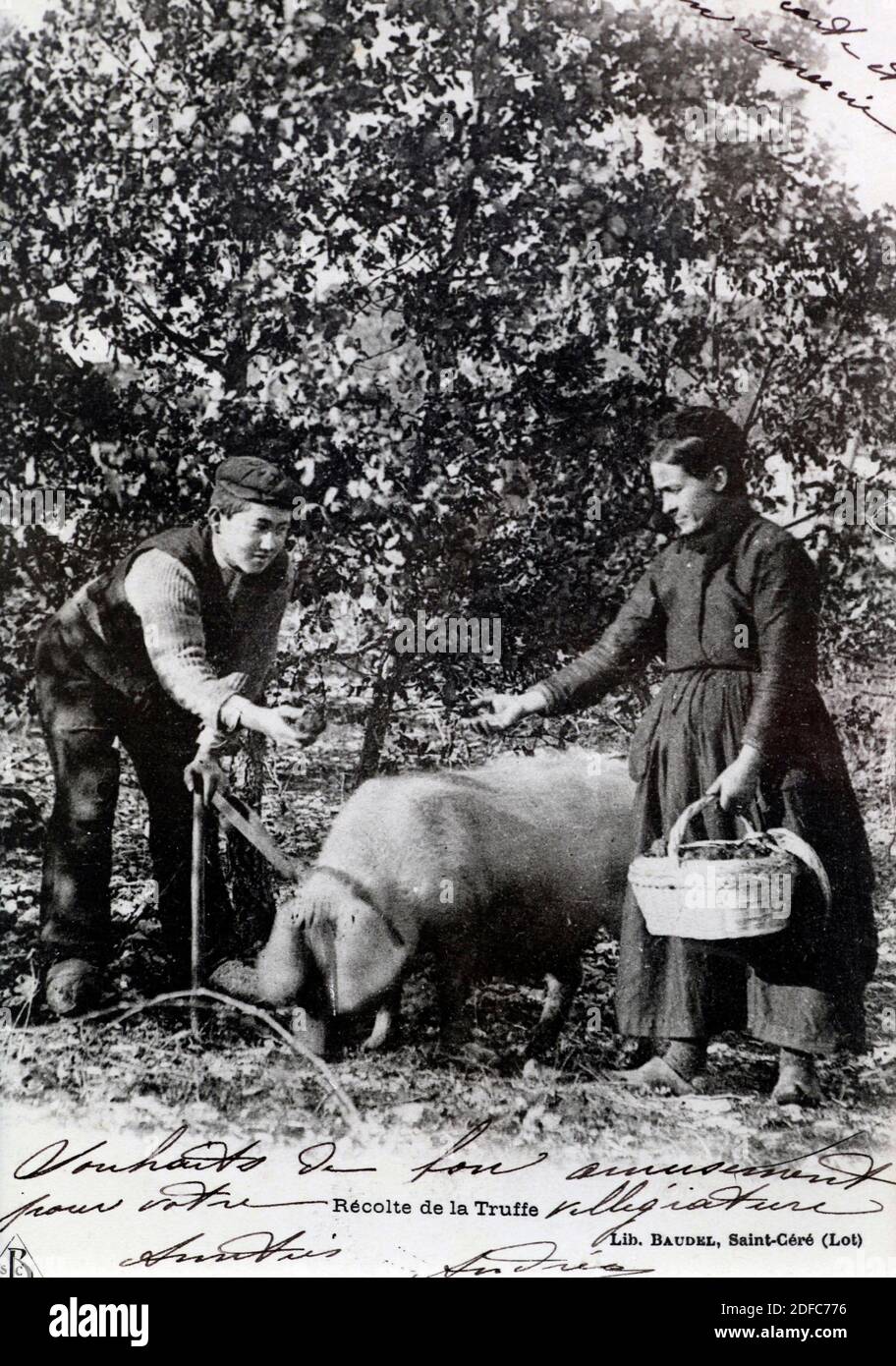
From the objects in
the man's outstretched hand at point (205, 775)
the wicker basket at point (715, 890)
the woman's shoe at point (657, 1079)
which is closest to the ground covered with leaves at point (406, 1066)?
the woman's shoe at point (657, 1079)

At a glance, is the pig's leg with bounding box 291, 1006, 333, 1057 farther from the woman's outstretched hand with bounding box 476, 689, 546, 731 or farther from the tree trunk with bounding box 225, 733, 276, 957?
the woman's outstretched hand with bounding box 476, 689, 546, 731

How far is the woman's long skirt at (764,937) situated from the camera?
14.1 feet

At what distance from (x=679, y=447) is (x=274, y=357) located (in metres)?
1.52

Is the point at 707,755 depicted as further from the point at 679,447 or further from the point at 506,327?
the point at 506,327

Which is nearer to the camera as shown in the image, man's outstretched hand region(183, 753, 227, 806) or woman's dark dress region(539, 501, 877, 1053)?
woman's dark dress region(539, 501, 877, 1053)

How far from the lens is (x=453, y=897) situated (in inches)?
169

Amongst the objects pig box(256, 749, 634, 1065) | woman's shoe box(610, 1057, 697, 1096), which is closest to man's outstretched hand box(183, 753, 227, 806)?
pig box(256, 749, 634, 1065)

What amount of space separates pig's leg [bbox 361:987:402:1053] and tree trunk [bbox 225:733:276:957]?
0.51 m

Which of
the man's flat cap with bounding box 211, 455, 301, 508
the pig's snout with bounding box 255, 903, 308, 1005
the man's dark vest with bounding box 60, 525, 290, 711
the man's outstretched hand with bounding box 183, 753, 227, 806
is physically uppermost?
the man's flat cap with bounding box 211, 455, 301, 508

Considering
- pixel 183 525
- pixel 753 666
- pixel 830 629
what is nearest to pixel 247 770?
pixel 183 525

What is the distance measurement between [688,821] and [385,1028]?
128cm

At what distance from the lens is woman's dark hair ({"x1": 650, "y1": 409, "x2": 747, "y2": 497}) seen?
14.7ft

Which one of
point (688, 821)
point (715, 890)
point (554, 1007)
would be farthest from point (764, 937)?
point (554, 1007)

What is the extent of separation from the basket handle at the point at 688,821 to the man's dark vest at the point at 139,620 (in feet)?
5.44
